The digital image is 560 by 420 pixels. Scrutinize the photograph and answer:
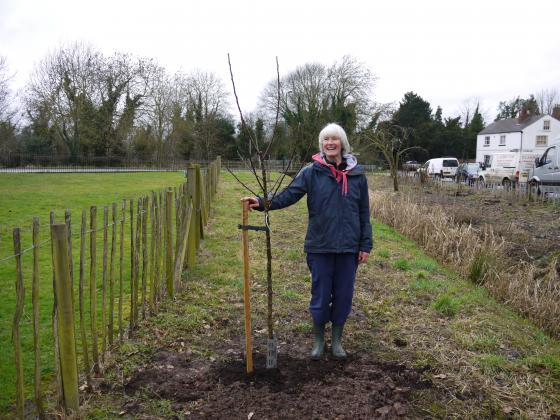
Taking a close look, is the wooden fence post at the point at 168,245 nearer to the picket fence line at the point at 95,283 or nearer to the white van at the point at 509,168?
the picket fence line at the point at 95,283

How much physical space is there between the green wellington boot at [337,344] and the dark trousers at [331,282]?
115 millimetres

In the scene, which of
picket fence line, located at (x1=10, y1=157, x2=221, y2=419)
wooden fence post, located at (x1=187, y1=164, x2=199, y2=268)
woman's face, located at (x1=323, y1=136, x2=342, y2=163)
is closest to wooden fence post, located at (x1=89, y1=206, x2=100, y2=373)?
picket fence line, located at (x1=10, y1=157, x2=221, y2=419)

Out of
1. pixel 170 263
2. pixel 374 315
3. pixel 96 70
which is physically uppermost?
pixel 96 70

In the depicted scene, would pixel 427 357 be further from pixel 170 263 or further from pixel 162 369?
pixel 170 263

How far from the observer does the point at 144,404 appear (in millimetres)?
2805

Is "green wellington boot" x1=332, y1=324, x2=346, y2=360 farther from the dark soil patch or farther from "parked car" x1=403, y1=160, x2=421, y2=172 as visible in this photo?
"parked car" x1=403, y1=160, x2=421, y2=172

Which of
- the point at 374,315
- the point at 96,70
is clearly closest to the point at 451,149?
the point at 96,70

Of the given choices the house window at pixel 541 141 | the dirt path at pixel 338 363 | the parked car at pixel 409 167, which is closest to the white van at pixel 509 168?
the parked car at pixel 409 167

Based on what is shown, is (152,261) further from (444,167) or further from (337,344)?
(444,167)

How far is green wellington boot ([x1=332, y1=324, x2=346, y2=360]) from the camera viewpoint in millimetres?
3477

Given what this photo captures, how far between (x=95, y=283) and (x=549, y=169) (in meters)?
19.2

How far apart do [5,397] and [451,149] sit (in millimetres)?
52636

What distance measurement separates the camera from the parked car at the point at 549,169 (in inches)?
685

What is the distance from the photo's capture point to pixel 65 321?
2.58 m
